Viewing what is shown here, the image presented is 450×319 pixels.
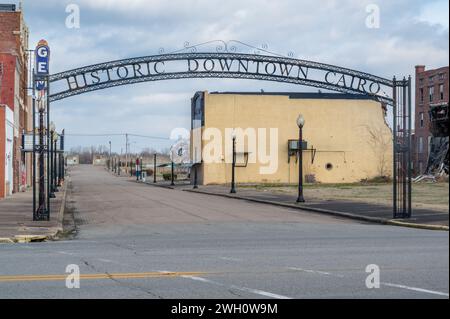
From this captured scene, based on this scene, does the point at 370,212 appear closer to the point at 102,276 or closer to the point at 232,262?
the point at 232,262

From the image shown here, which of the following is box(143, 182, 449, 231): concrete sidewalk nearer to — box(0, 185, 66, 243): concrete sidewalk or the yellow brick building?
box(0, 185, 66, 243): concrete sidewalk

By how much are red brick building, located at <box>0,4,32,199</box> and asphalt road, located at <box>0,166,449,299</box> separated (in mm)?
18074

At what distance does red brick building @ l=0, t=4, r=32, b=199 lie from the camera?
38.8 meters

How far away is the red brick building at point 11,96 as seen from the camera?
3881 cm

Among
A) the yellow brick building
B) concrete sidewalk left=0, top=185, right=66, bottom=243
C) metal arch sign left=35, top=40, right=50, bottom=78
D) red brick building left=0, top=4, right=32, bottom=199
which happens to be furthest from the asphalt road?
the yellow brick building

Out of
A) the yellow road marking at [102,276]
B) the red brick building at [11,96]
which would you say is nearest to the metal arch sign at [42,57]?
the red brick building at [11,96]

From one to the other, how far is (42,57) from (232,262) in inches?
1281

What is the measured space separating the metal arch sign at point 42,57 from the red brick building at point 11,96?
300 centimetres

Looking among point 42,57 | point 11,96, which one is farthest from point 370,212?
point 11,96

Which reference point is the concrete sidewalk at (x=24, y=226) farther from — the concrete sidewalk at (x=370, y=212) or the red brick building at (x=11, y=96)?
the concrete sidewalk at (x=370, y=212)

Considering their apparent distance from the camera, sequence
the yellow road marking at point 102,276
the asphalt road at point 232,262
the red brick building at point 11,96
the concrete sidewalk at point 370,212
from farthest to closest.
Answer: the red brick building at point 11,96, the concrete sidewalk at point 370,212, the yellow road marking at point 102,276, the asphalt road at point 232,262

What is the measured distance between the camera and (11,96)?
4516 centimetres
